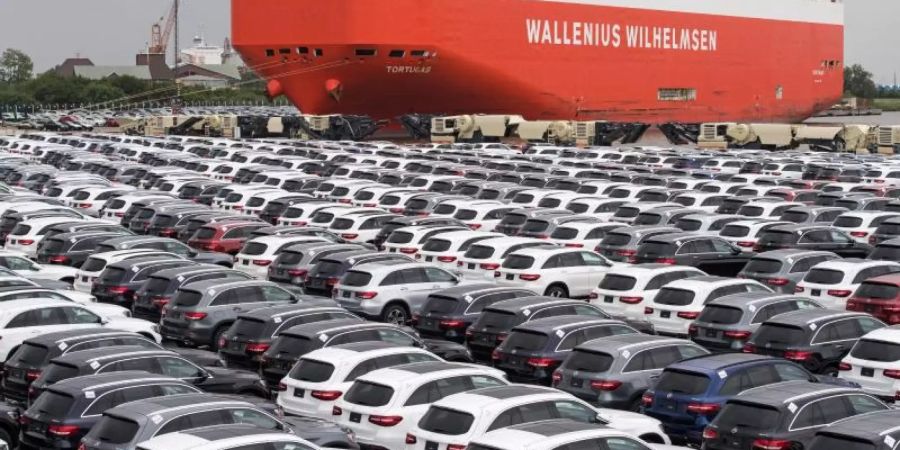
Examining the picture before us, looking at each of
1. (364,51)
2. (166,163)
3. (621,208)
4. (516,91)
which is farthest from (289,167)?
(516,91)

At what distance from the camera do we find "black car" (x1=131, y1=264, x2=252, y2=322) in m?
23.0

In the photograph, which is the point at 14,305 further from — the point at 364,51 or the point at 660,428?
the point at 364,51

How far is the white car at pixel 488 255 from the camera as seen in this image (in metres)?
27.0

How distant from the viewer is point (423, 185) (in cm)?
4297

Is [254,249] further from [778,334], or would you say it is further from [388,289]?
[778,334]

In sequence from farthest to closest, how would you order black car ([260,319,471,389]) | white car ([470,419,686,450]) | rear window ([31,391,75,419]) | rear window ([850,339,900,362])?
black car ([260,319,471,389]) → rear window ([850,339,900,362]) → rear window ([31,391,75,419]) → white car ([470,419,686,450])

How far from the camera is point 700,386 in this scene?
1595 centimetres

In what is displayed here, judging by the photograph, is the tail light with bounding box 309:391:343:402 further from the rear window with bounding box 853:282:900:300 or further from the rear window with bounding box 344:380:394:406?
the rear window with bounding box 853:282:900:300

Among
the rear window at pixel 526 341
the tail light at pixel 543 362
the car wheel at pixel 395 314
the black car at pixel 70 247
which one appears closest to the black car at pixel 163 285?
the car wheel at pixel 395 314

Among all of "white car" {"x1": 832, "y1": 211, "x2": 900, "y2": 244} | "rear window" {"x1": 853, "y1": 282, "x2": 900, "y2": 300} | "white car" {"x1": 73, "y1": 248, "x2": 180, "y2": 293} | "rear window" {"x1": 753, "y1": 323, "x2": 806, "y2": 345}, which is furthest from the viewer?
"white car" {"x1": 832, "y1": 211, "x2": 900, "y2": 244}

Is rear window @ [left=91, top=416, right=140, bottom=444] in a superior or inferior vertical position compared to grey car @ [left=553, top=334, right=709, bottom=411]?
superior

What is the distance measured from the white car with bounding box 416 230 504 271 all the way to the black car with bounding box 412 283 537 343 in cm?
584

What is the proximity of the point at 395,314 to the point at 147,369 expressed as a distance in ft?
24.4

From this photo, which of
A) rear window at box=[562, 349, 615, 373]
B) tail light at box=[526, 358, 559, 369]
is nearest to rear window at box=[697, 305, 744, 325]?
tail light at box=[526, 358, 559, 369]
